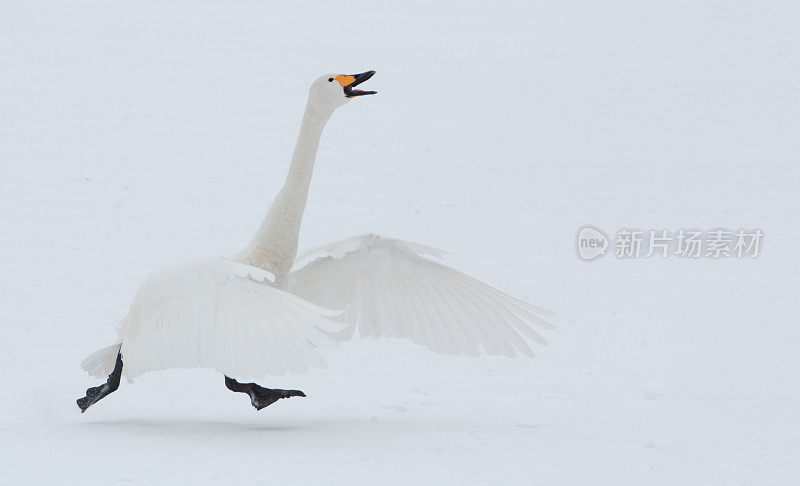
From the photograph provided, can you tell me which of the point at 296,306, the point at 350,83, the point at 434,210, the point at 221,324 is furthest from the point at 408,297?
the point at 434,210

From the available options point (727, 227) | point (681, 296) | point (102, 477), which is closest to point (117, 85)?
point (727, 227)

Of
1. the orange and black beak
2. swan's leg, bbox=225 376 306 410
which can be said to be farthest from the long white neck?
swan's leg, bbox=225 376 306 410

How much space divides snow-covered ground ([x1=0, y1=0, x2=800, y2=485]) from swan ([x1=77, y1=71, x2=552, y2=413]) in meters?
0.44

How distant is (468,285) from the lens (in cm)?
784

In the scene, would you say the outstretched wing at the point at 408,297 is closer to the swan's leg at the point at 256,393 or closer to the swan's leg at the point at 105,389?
the swan's leg at the point at 256,393

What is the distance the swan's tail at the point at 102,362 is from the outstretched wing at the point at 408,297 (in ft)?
3.83

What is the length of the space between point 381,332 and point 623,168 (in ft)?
37.7

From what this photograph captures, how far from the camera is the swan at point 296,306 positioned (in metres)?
6.23

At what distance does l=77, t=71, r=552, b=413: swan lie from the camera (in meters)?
6.23

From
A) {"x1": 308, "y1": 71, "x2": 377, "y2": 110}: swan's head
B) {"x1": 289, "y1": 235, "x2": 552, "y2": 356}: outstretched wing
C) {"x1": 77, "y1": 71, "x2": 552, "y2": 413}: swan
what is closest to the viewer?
{"x1": 77, "y1": 71, "x2": 552, "y2": 413}: swan

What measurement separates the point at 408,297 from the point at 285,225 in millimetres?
1085

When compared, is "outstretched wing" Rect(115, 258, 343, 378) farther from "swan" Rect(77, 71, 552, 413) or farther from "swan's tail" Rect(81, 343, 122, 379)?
"swan's tail" Rect(81, 343, 122, 379)

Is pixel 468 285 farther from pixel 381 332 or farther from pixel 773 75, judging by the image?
pixel 773 75

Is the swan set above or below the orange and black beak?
below
